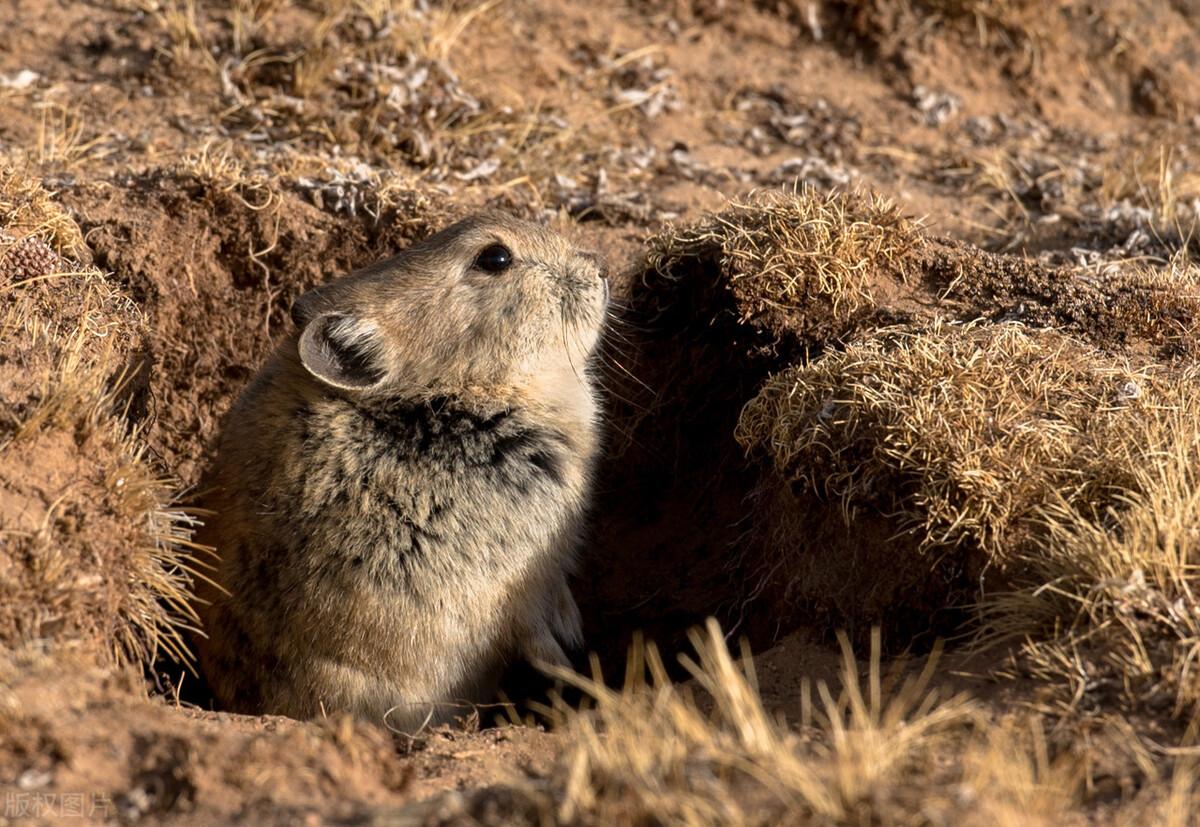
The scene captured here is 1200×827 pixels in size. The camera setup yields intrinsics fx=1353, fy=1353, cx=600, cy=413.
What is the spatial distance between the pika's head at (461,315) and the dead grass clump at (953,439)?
981 millimetres

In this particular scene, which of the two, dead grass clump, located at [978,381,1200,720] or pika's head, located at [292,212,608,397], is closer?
dead grass clump, located at [978,381,1200,720]

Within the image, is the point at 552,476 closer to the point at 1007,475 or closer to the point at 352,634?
the point at 352,634

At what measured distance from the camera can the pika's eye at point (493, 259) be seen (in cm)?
619

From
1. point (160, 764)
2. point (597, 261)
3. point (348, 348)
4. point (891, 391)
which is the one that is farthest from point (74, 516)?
point (891, 391)

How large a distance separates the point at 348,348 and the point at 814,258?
2305mm

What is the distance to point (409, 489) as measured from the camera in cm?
572

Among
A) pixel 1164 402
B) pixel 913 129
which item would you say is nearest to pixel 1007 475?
pixel 1164 402

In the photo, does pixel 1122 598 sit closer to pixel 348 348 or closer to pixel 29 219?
pixel 348 348

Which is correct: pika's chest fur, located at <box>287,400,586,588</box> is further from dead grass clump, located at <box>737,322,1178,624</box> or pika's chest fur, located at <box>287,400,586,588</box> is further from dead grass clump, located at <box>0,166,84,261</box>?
dead grass clump, located at <box>0,166,84,261</box>

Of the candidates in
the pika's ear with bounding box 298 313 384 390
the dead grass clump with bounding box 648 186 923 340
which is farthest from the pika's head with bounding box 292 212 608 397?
the dead grass clump with bounding box 648 186 923 340

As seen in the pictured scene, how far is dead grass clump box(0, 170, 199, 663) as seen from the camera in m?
4.84

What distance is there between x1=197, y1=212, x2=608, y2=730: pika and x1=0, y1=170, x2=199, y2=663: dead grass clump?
1.28ft

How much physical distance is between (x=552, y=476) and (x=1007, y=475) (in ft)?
6.32

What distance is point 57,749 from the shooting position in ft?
13.4
